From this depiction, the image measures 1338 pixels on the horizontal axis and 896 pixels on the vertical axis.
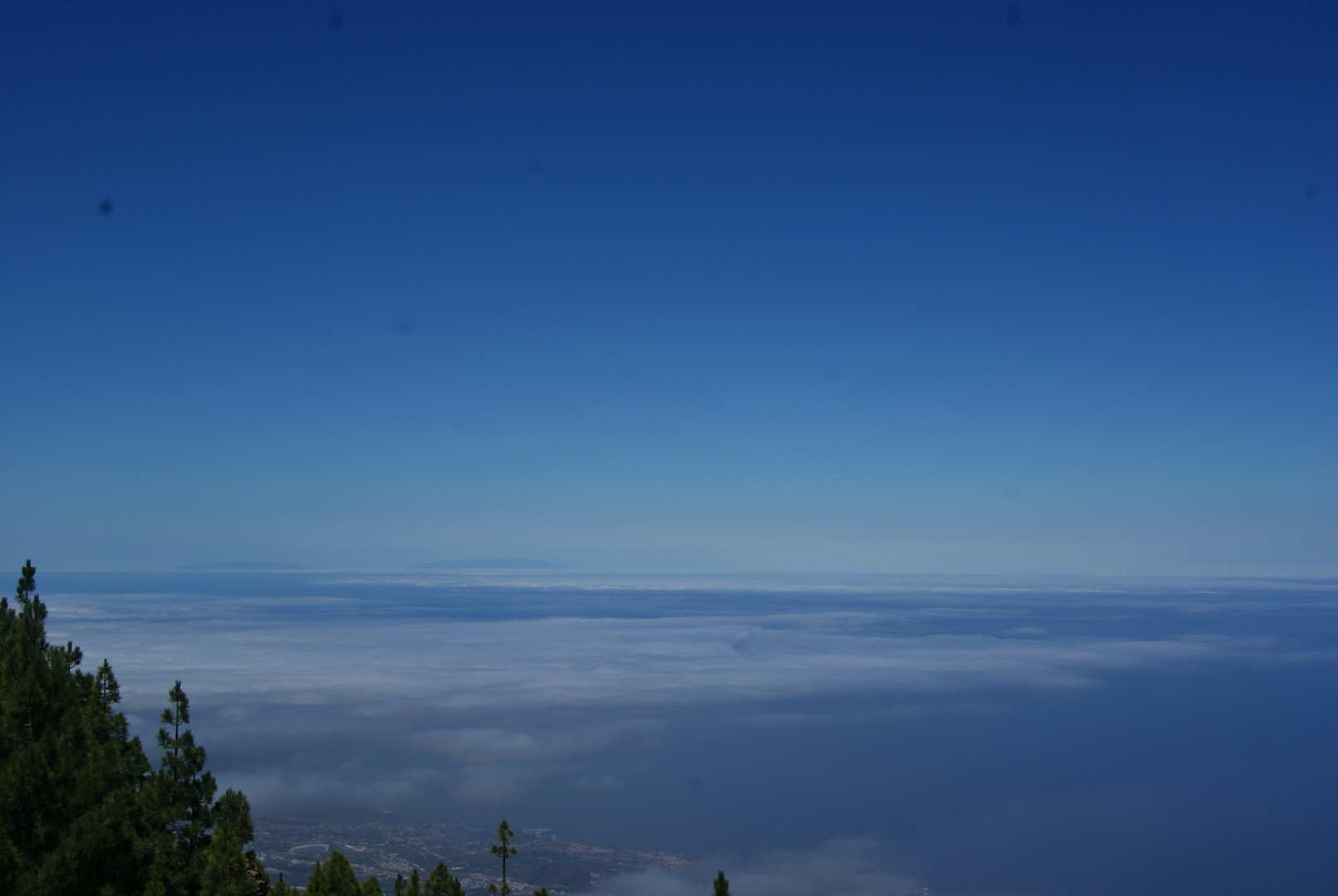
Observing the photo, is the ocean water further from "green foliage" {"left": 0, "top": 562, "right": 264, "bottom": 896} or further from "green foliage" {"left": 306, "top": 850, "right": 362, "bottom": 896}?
"green foliage" {"left": 306, "top": 850, "right": 362, "bottom": 896}

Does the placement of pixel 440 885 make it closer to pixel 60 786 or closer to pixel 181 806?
pixel 181 806

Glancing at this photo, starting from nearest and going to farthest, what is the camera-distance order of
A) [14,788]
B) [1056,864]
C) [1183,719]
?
[14,788], [1056,864], [1183,719]

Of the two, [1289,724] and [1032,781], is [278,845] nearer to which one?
[1032,781]

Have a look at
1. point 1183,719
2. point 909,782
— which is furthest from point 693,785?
point 1183,719

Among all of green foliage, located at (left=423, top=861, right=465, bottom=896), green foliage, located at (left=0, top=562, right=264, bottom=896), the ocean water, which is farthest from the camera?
the ocean water

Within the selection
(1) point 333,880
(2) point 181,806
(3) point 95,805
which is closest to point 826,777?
(2) point 181,806

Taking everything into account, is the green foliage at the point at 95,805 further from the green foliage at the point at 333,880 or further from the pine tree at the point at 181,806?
the green foliage at the point at 333,880

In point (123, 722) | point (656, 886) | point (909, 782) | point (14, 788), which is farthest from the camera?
point (909, 782)

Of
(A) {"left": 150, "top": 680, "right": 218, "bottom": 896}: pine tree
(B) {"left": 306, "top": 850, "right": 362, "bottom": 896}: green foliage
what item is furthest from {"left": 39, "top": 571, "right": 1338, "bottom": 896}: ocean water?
(B) {"left": 306, "top": 850, "right": 362, "bottom": 896}: green foliage
